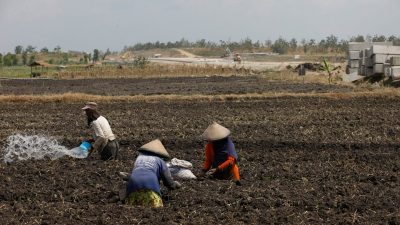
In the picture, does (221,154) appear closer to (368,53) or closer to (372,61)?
(372,61)

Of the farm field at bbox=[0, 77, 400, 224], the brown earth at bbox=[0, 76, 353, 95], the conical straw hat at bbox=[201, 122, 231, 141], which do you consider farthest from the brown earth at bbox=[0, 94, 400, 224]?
the brown earth at bbox=[0, 76, 353, 95]

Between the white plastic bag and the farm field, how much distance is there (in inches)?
17.8

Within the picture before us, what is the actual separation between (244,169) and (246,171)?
0.67ft

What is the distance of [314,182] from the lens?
859 centimetres

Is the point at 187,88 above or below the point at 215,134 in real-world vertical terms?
below

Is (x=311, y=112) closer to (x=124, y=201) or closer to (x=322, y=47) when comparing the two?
(x=124, y=201)

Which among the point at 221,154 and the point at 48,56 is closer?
the point at 221,154

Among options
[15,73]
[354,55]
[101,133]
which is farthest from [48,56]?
[101,133]

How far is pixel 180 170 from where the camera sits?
8.97 m

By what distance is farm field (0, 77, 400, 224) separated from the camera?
6879 millimetres

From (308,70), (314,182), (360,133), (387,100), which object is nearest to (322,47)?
(308,70)

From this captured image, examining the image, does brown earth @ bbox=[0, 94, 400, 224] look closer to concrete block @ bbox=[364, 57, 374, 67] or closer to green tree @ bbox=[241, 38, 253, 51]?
concrete block @ bbox=[364, 57, 374, 67]

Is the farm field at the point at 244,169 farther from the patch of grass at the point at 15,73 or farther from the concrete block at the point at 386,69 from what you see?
the patch of grass at the point at 15,73

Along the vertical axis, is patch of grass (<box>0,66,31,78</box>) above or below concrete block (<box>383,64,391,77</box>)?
below
